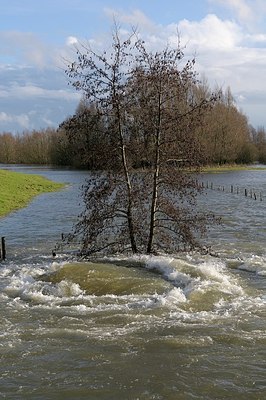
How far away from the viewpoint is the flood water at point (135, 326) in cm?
1108

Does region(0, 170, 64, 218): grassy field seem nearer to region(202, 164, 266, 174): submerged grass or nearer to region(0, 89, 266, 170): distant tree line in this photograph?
region(0, 89, 266, 170): distant tree line

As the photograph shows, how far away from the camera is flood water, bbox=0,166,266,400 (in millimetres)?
11078

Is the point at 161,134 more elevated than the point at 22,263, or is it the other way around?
the point at 161,134

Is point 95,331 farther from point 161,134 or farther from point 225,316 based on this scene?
point 161,134

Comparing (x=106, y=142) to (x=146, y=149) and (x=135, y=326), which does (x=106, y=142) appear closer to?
(x=146, y=149)

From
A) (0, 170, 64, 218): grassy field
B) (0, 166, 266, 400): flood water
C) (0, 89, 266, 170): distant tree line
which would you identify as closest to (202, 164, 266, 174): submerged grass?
(0, 89, 266, 170): distant tree line

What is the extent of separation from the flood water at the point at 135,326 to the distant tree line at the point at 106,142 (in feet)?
17.4

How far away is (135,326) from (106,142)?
11037 millimetres

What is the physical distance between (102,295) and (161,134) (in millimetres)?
8842

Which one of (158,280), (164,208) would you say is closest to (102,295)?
(158,280)

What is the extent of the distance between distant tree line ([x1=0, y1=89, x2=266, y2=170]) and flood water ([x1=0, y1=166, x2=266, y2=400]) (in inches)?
209

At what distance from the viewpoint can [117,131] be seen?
23.0 metres

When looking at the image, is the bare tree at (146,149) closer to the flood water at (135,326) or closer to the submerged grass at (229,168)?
the flood water at (135,326)

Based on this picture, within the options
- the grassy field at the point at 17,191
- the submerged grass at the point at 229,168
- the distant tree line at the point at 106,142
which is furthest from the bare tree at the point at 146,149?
the submerged grass at the point at 229,168
